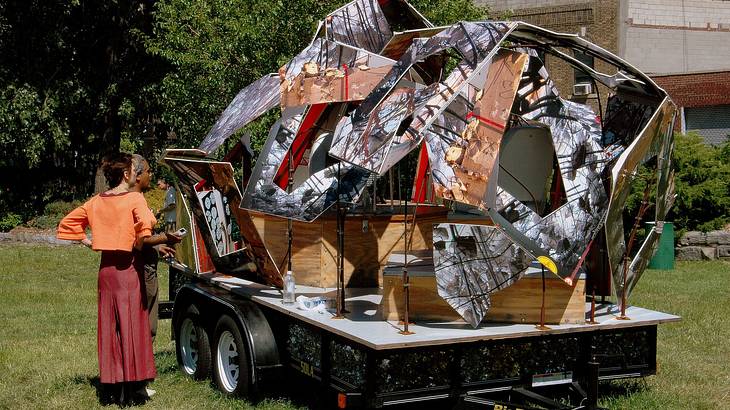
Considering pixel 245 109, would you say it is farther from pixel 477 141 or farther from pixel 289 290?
pixel 477 141

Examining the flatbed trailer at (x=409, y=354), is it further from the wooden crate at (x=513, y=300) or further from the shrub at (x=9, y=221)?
the shrub at (x=9, y=221)

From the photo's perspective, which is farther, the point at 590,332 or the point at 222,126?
the point at 222,126

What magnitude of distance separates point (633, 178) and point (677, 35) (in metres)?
23.0

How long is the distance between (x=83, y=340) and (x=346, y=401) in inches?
217

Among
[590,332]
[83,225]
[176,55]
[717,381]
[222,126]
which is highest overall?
[176,55]

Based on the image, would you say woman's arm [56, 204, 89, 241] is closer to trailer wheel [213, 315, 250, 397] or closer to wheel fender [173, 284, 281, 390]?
wheel fender [173, 284, 281, 390]

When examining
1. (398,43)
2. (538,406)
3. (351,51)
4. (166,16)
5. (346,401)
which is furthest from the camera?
(166,16)

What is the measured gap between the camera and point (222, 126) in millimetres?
8062

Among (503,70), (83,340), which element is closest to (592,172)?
(503,70)

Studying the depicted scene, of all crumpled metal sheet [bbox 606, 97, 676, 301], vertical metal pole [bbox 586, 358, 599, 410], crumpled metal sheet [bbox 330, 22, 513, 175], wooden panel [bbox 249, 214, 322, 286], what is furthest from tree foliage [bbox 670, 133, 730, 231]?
vertical metal pole [bbox 586, 358, 599, 410]

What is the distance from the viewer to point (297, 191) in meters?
7.32

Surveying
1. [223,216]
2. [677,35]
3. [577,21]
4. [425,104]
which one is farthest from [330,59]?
[677,35]

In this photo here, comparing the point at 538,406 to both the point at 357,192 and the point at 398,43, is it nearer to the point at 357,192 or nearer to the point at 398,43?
the point at 357,192

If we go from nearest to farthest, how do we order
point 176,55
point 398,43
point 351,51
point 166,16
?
point 351,51 < point 398,43 < point 176,55 < point 166,16
